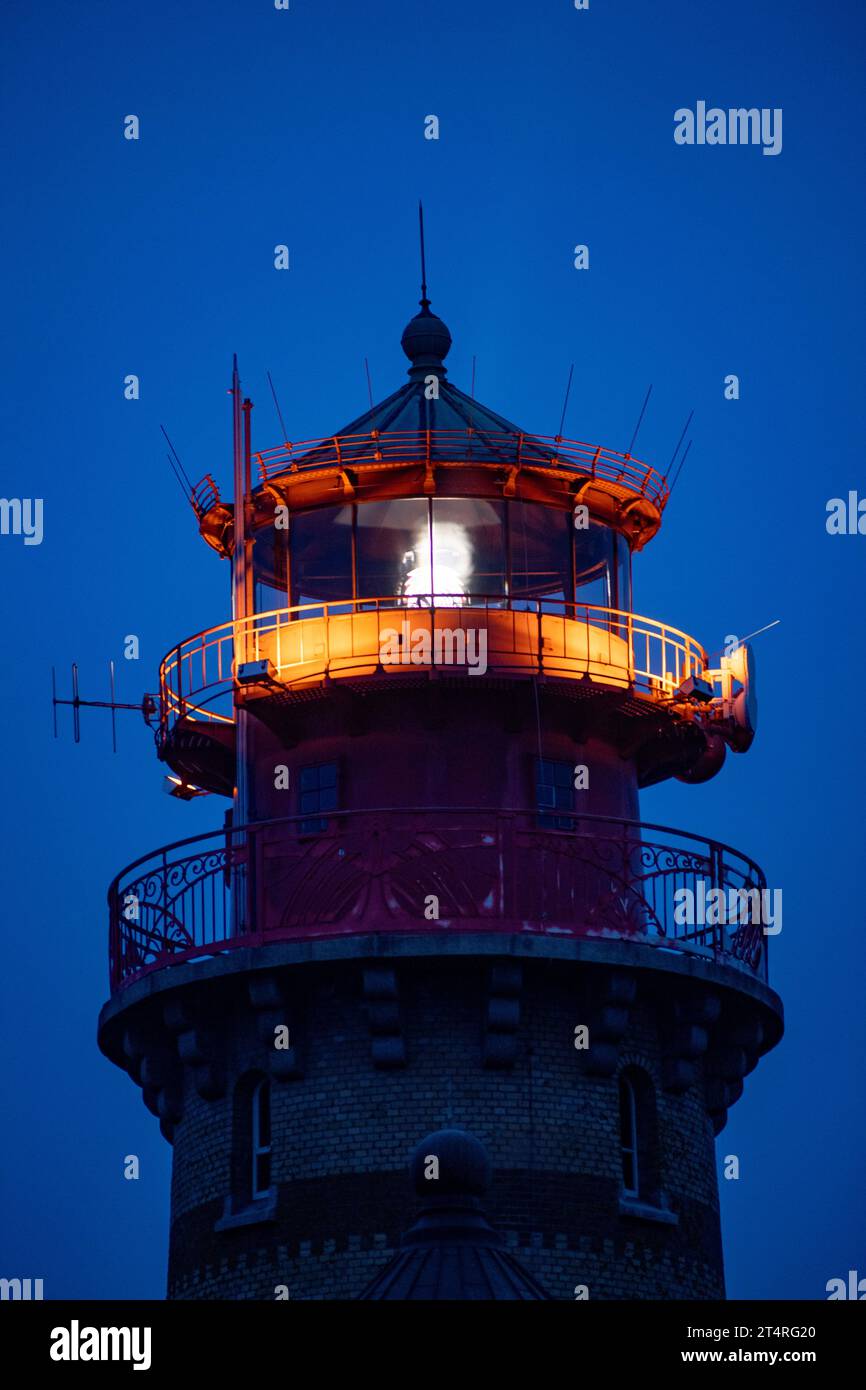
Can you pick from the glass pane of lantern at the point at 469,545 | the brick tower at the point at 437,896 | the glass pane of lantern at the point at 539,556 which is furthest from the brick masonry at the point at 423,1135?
the glass pane of lantern at the point at 539,556

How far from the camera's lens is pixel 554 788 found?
41.6 metres

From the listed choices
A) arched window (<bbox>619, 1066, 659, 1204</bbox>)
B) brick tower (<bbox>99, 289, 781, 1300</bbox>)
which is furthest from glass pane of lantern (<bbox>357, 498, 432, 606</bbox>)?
arched window (<bbox>619, 1066, 659, 1204</bbox>)

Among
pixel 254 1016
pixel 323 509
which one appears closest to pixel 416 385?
pixel 323 509

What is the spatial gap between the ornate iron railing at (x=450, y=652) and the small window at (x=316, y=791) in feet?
3.75

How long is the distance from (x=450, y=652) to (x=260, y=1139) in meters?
5.65

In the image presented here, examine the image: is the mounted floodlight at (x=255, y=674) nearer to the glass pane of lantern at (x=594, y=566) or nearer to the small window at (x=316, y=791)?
the small window at (x=316, y=791)

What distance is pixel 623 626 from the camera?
1652 inches

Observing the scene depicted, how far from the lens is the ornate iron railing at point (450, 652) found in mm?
40812

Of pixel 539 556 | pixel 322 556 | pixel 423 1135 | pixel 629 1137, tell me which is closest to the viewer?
pixel 423 1135

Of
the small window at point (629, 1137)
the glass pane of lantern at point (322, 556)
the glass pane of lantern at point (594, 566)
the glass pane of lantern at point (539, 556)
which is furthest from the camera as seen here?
the glass pane of lantern at point (594, 566)

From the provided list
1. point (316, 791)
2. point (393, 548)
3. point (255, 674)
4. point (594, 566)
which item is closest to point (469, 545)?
point (393, 548)

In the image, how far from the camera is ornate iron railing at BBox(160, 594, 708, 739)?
134 feet

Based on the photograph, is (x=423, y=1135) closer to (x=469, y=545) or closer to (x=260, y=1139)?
(x=260, y=1139)
